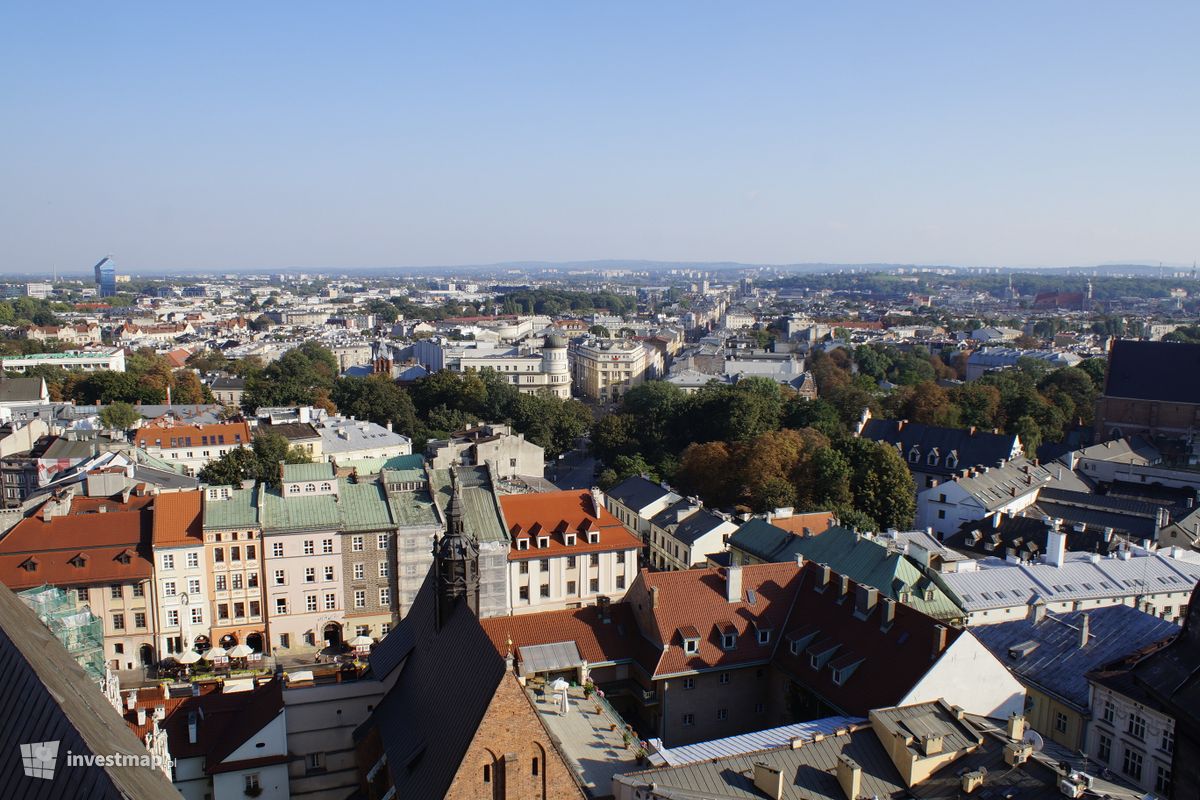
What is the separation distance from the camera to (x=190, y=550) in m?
41.6

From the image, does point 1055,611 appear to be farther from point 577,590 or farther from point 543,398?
point 543,398

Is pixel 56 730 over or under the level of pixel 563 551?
over

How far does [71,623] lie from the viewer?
33000 mm

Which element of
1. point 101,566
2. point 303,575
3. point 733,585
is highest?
point 733,585

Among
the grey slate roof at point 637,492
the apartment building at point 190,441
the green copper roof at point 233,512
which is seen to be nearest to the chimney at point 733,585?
the grey slate roof at point 637,492

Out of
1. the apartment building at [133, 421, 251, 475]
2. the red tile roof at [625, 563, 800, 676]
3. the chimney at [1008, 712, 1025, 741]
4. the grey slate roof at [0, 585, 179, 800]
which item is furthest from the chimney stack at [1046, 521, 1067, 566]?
the apartment building at [133, 421, 251, 475]

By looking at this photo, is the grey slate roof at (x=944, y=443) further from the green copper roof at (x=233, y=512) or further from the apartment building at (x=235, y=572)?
the apartment building at (x=235, y=572)

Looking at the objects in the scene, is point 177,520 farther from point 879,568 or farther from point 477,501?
point 879,568

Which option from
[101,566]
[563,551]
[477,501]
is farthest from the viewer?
[477,501]

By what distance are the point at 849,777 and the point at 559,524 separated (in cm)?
2532

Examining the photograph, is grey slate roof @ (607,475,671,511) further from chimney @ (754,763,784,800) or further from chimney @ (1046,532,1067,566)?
chimney @ (754,763,784,800)

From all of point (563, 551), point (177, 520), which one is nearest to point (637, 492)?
point (563, 551)

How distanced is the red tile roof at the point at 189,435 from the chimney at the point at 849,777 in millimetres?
61205

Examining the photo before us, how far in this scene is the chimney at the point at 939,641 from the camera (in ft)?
89.8
